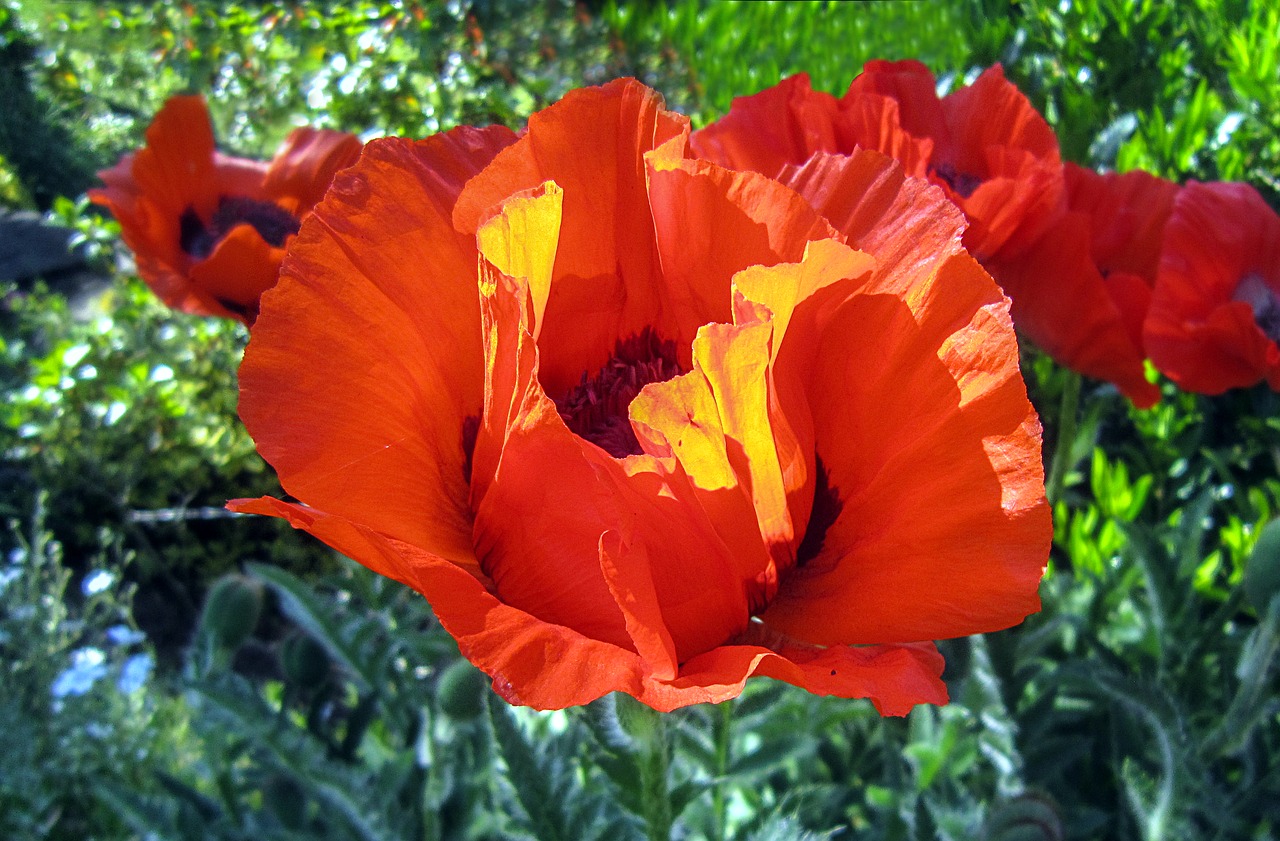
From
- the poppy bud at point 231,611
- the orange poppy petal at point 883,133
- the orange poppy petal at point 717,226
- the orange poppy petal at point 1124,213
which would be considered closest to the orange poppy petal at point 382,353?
the orange poppy petal at point 717,226

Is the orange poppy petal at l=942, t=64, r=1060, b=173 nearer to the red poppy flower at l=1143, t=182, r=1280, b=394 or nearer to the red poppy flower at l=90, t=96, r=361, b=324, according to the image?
the red poppy flower at l=1143, t=182, r=1280, b=394

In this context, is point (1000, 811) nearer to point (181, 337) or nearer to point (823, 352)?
point (823, 352)

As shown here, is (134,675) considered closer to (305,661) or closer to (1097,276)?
(305,661)

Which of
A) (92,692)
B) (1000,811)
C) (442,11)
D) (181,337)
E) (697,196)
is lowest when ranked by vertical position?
(92,692)

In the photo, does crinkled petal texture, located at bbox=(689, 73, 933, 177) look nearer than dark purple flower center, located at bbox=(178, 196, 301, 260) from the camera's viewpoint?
Yes

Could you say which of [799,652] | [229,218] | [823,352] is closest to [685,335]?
[823,352]

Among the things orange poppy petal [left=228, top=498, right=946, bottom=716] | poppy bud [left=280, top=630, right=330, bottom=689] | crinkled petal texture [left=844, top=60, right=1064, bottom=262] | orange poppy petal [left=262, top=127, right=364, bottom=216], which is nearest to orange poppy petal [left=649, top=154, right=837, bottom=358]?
orange poppy petal [left=228, top=498, right=946, bottom=716]
